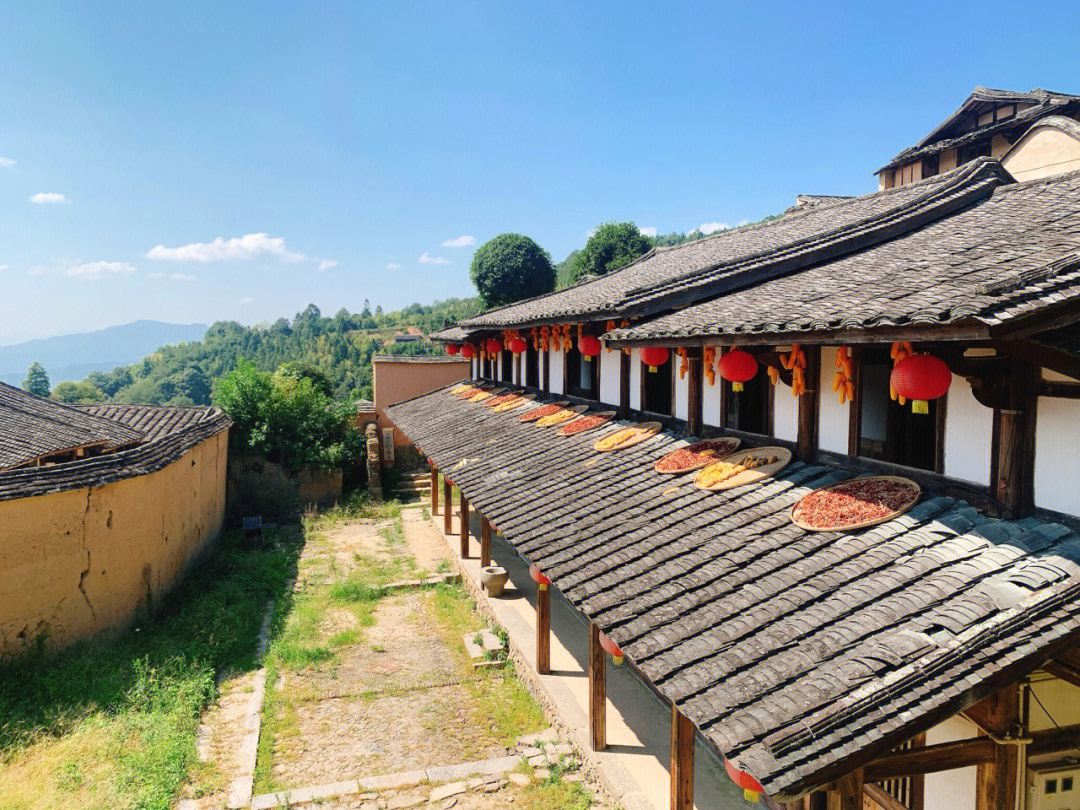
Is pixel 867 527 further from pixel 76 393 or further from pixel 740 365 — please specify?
pixel 76 393

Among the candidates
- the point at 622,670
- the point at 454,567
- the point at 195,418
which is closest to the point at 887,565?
the point at 622,670

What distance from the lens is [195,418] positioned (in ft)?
68.5

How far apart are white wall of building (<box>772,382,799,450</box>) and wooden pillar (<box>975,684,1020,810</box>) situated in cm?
280

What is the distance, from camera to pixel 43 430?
50.7 ft

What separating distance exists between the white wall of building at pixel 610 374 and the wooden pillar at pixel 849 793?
6.90 metres

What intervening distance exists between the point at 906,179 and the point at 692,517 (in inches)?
1175

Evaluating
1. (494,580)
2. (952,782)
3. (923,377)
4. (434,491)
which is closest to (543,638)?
(494,580)

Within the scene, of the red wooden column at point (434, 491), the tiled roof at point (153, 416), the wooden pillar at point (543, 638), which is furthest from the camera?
the tiled roof at point (153, 416)

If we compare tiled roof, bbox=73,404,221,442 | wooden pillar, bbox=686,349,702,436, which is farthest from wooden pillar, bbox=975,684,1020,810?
tiled roof, bbox=73,404,221,442

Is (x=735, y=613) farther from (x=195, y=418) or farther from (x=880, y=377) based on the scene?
(x=195, y=418)

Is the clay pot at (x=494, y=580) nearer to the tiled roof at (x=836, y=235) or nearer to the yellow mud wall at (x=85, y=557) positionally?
the tiled roof at (x=836, y=235)

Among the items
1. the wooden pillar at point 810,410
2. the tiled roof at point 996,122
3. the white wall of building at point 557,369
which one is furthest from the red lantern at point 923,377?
the tiled roof at point 996,122

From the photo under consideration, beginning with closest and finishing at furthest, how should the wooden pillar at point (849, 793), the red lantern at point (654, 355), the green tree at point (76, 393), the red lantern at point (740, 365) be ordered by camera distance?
the wooden pillar at point (849, 793)
the red lantern at point (740, 365)
the red lantern at point (654, 355)
the green tree at point (76, 393)

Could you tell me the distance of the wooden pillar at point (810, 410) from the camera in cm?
604
